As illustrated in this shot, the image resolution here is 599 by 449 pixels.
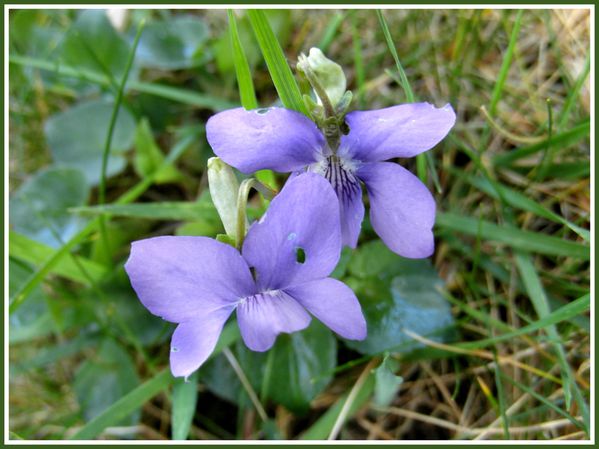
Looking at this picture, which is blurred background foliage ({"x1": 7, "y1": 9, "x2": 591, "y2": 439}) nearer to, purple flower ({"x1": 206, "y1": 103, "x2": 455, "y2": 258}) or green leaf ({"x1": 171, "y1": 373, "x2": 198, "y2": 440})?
green leaf ({"x1": 171, "y1": 373, "x2": 198, "y2": 440})

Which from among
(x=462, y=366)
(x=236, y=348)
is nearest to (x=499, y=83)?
(x=462, y=366)

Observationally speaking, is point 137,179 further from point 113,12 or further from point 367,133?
point 367,133

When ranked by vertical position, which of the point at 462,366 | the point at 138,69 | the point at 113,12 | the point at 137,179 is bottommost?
the point at 462,366

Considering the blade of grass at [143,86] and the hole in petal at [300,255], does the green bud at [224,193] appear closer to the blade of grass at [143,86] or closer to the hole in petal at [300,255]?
the hole in petal at [300,255]

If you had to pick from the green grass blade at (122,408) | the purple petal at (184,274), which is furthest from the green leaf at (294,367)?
the purple petal at (184,274)

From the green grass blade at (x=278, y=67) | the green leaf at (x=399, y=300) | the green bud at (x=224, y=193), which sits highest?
the green grass blade at (x=278, y=67)

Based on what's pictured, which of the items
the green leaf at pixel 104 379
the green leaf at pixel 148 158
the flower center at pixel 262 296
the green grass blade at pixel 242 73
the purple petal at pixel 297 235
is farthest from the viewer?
the green leaf at pixel 148 158

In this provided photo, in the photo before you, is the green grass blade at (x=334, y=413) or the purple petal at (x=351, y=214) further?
the green grass blade at (x=334, y=413)
